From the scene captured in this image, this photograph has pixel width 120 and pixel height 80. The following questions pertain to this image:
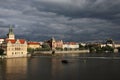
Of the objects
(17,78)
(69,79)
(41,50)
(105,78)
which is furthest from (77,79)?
(41,50)

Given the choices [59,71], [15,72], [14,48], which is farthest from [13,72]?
[14,48]

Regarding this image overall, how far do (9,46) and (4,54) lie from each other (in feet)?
19.3

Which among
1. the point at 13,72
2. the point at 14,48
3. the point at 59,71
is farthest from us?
the point at 14,48

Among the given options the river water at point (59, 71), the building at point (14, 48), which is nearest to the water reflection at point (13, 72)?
the river water at point (59, 71)

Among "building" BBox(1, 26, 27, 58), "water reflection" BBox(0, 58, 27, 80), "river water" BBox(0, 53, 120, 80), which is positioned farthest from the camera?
"building" BBox(1, 26, 27, 58)

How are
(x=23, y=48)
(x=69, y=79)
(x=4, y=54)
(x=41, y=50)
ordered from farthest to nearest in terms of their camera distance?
1. (x=41, y=50)
2. (x=23, y=48)
3. (x=4, y=54)
4. (x=69, y=79)

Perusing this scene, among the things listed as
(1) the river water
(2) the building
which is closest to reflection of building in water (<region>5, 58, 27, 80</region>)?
(1) the river water

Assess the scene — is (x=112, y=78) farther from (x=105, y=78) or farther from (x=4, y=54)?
(x=4, y=54)

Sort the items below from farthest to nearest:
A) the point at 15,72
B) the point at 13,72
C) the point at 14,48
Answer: the point at 14,48 → the point at 13,72 → the point at 15,72

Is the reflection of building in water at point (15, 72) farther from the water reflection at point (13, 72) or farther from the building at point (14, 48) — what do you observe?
the building at point (14, 48)

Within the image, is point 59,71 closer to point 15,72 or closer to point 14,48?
point 15,72

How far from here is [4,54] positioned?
129m

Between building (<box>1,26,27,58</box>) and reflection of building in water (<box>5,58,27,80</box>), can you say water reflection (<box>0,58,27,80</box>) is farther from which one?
building (<box>1,26,27,58</box>)

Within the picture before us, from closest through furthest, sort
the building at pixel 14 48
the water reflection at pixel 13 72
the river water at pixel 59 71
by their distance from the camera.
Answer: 1. the water reflection at pixel 13 72
2. the river water at pixel 59 71
3. the building at pixel 14 48
